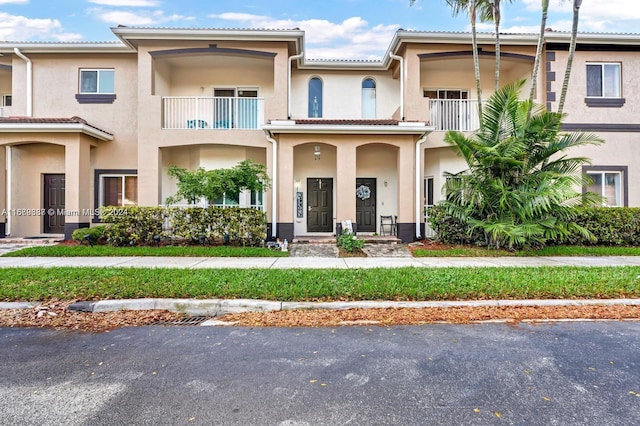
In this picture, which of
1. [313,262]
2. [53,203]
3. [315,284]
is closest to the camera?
[315,284]

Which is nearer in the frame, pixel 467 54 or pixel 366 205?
pixel 467 54

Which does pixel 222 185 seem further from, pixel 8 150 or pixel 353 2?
pixel 353 2

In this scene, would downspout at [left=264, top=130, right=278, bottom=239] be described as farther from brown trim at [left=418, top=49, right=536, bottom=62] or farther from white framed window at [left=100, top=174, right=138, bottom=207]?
brown trim at [left=418, top=49, right=536, bottom=62]

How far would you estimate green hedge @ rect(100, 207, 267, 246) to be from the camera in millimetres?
10156

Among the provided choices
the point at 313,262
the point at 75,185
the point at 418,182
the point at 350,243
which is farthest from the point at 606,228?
the point at 75,185

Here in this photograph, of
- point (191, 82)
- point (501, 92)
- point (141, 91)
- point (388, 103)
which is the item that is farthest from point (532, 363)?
point (191, 82)

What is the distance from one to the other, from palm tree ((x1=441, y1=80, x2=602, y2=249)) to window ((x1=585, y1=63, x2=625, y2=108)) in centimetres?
421

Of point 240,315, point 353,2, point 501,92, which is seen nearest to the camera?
point 240,315

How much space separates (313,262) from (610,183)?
11.7 m

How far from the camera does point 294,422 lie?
250cm

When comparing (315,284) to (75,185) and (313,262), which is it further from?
(75,185)

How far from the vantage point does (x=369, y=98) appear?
1376 cm

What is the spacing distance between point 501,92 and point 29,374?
36.6 ft

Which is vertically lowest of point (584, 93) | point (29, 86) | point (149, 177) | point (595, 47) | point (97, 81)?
point (149, 177)
